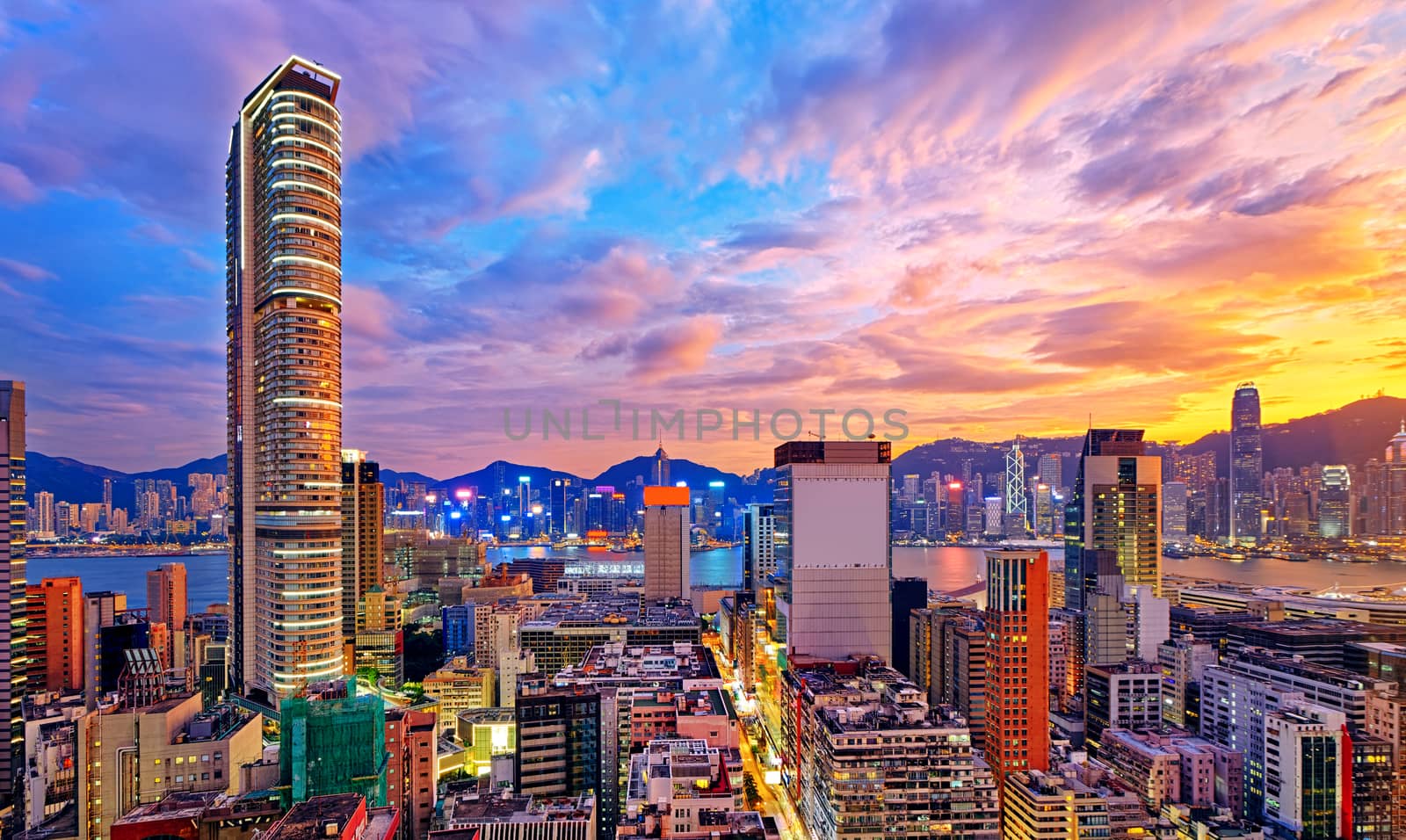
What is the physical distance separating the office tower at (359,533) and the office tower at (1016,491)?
67.2 m

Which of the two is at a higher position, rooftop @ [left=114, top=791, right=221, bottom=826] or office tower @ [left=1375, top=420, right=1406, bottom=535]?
office tower @ [left=1375, top=420, right=1406, bottom=535]

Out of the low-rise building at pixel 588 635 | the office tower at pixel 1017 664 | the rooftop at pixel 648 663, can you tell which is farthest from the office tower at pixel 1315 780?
the low-rise building at pixel 588 635

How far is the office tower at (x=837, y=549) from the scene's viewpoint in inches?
1160

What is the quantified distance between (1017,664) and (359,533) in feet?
116

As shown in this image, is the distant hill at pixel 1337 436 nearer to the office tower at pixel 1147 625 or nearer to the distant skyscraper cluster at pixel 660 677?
the distant skyscraper cluster at pixel 660 677

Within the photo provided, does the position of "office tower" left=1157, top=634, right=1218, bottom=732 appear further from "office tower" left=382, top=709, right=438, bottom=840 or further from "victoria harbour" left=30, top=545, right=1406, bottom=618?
"office tower" left=382, top=709, right=438, bottom=840

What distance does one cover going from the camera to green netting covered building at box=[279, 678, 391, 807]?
14.9 metres

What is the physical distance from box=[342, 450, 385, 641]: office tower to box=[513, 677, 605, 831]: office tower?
20296 millimetres

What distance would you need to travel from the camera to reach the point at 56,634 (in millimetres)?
29656

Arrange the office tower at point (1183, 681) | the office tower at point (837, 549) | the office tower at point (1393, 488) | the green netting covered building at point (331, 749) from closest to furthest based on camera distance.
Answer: the green netting covered building at point (331, 749) < the office tower at point (1183, 681) < the office tower at point (837, 549) < the office tower at point (1393, 488)

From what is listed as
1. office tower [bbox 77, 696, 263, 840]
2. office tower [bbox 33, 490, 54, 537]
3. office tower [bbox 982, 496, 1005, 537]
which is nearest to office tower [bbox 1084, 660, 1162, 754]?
office tower [bbox 77, 696, 263, 840]

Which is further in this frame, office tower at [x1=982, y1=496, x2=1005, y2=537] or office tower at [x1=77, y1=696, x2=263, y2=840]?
office tower at [x1=982, y1=496, x2=1005, y2=537]

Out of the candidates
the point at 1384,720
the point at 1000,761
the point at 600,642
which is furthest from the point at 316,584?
the point at 1384,720

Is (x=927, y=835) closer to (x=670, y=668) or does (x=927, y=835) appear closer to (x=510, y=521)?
(x=670, y=668)
